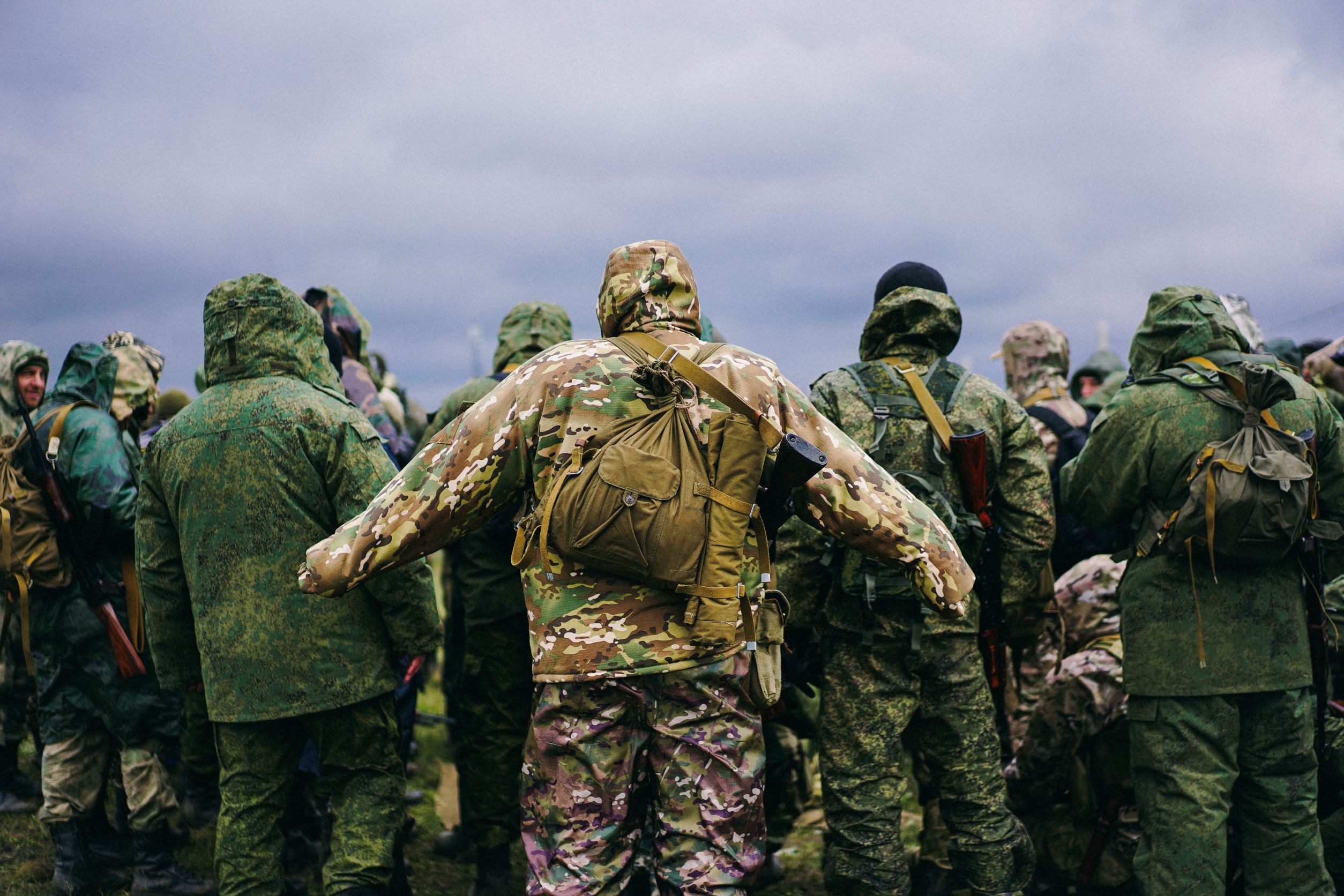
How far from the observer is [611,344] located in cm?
317

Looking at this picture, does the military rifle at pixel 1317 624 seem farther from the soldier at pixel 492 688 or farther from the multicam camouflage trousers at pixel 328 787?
the multicam camouflage trousers at pixel 328 787

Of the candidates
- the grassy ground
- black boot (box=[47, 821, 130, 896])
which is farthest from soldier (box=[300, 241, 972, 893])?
black boot (box=[47, 821, 130, 896])

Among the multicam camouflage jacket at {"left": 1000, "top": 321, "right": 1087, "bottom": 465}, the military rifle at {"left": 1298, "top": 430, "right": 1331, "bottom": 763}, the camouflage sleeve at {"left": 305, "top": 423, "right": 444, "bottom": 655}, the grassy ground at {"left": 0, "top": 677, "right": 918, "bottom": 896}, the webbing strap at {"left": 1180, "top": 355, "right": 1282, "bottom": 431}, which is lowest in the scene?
the grassy ground at {"left": 0, "top": 677, "right": 918, "bottom": 896}

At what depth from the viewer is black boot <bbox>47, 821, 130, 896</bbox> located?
4852 mm

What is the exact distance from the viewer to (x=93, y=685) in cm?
486

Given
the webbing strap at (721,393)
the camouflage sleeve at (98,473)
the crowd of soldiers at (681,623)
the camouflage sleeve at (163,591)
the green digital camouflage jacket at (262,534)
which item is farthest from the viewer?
the camouflage sleeve at (98,473)

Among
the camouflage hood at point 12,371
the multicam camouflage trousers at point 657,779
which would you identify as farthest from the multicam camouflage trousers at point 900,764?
the camouflage hood at point 12,371

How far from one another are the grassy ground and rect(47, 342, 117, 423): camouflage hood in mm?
2274

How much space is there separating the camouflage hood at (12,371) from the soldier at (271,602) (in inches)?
89.7

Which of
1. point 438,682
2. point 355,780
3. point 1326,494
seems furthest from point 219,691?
point 438,682

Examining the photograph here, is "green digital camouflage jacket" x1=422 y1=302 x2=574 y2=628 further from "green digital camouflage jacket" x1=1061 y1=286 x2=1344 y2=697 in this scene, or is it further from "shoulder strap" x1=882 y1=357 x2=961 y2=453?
"green digital camouflage jacket" x1=1061 y1=286 x2=1344 y2=697

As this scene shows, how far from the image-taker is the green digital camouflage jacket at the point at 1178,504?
13.1 feet

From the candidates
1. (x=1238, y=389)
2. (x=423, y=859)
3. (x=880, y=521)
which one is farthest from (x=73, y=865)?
(x=1238, y=389)

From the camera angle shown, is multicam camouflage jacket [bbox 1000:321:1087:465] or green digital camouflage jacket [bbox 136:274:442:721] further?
multicam camouflage jacket [bbox 1000:321:1087:465]
